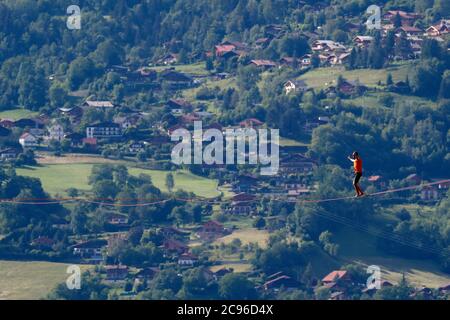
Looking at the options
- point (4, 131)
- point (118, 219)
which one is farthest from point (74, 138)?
point (118, 219)

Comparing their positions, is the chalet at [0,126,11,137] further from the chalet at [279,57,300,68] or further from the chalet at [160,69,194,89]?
the chalet at [279,57,300,68]

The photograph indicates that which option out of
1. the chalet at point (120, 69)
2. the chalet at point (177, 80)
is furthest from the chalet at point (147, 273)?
the chalet at point (120, 69)

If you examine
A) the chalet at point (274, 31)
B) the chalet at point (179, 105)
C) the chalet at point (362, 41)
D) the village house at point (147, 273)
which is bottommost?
the village house at point (147, 273)

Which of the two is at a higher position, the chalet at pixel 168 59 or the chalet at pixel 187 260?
the chalet at pixel 168 59

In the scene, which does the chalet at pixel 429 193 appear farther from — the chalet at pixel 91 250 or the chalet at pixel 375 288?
the chalet at pixel 91 250

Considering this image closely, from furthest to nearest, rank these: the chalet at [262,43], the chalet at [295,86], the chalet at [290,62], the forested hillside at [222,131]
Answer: the chalet at [262,43] < the chalet at [290,62] < the chalet at [295,86] < the forested hillside at [222,131]

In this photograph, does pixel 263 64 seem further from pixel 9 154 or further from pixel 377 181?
pixel 9 154
